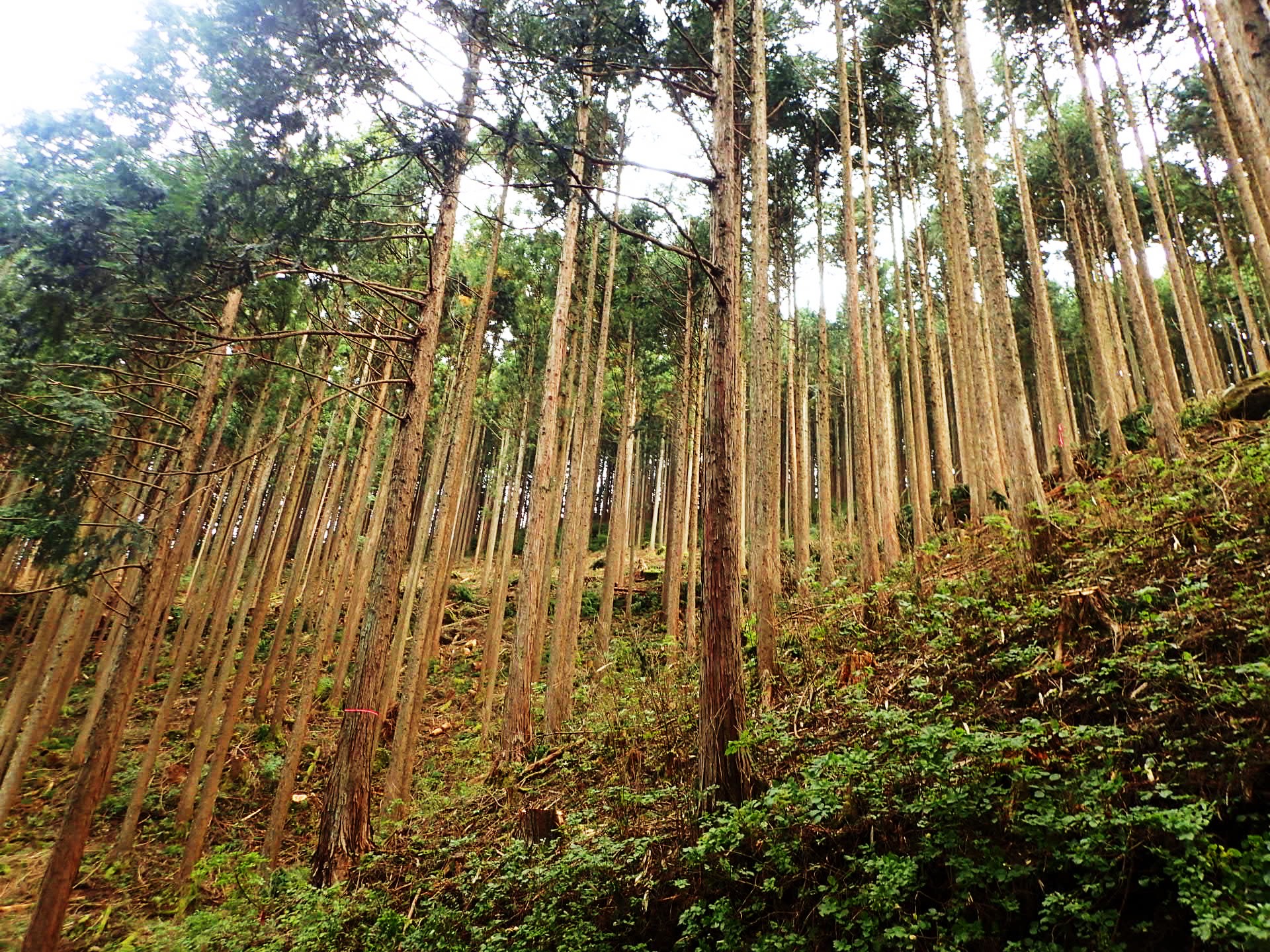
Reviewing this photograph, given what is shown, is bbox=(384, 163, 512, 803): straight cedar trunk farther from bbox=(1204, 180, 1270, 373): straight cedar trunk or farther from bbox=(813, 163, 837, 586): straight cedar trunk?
bbox=(1204, 180, 1270, 373): straight cedar trunk

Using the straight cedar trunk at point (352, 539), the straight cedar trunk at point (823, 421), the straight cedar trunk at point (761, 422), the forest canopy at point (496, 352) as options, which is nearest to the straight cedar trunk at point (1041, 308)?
the forest canopy at point (496, 352)

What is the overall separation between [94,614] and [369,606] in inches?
286

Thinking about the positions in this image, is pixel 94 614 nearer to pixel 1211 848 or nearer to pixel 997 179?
pixel 1211 848

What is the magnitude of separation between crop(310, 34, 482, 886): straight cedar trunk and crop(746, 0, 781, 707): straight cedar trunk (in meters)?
3.78

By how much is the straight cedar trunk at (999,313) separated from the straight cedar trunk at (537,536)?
5.06 m

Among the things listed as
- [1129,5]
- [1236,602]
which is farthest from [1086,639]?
[1129,5]

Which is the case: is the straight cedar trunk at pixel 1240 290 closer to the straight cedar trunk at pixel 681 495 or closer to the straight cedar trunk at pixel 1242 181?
the straight cedar trunk at pixel 1242 181

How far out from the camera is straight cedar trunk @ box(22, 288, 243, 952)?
5.93 meters

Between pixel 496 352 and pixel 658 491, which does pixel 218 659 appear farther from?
pixel 658 491

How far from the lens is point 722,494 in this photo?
417 centimetres

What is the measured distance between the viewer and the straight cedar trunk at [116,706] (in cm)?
593

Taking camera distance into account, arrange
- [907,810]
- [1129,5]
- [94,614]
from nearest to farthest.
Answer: [907,810]
[94,614]
[1129,5]

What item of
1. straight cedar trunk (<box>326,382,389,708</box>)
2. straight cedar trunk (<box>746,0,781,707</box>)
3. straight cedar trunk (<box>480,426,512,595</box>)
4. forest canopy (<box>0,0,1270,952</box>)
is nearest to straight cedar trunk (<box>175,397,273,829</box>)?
forest canopy (<box>0,0,1270,952</box>)

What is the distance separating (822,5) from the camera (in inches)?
489
